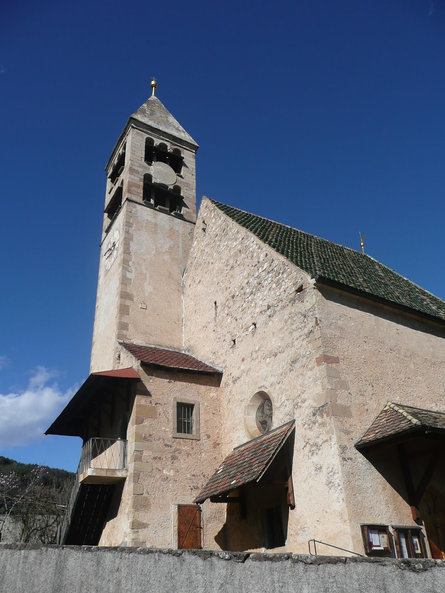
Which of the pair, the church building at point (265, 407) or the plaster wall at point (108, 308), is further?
the plaster wall at point (108, 308)

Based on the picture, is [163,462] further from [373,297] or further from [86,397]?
[373,297]

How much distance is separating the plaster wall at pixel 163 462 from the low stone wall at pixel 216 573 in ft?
13.5

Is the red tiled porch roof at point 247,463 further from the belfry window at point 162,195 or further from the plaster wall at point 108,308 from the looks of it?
the belfry window at point 162,195

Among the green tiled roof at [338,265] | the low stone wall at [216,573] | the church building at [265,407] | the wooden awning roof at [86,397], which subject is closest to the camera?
the low stone wall at [216,573]

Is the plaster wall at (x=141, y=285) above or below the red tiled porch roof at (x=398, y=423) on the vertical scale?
above

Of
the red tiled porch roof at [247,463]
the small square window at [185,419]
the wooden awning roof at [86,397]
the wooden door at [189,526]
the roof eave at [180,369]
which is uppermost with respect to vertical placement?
the roof eave at [180,369]

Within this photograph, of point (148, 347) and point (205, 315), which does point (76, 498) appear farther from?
point (205, 315)

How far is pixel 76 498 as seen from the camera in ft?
38.9

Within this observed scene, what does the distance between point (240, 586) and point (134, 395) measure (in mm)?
8152

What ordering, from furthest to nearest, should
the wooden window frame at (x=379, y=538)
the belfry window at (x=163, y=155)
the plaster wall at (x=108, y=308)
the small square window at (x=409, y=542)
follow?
1. the belfry window at (x=163, y=155)
2. the plaster wall at (x=108, y=308)
3. the small square window at (x=409, y=542)
4. the wooden window frame at (x=379, y=538)

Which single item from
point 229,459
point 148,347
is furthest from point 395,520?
point 148,347

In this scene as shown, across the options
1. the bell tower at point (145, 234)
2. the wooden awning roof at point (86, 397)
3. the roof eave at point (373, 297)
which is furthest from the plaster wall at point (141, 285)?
the roof eave at point (373, 297)

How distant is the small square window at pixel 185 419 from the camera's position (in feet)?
39.7

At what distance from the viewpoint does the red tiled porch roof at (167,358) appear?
1282 centimetres
